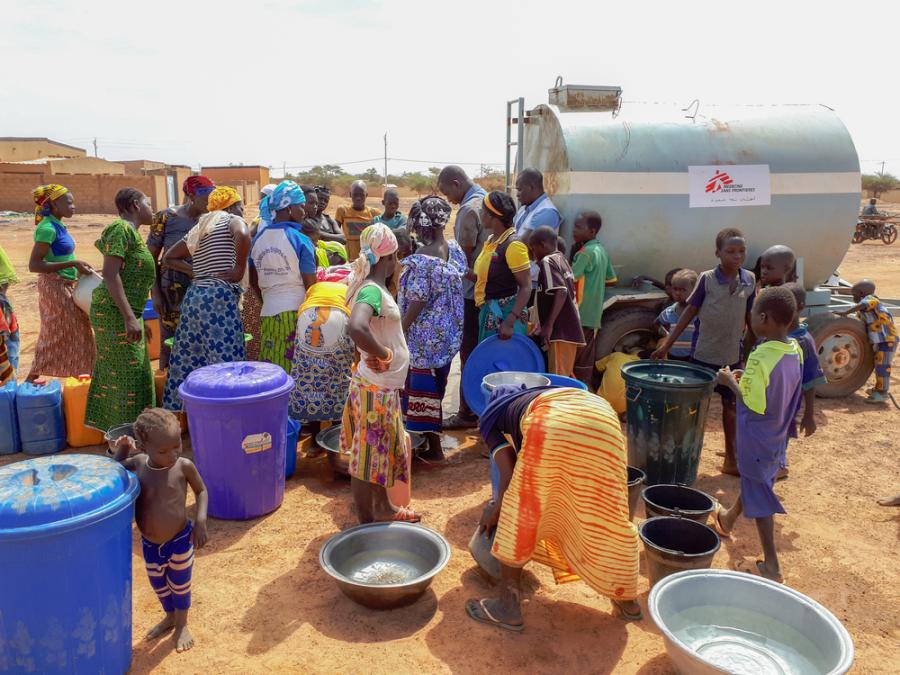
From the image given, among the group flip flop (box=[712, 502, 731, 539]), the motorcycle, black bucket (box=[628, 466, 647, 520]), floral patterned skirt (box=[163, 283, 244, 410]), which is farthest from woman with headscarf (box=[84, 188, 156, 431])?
the motorcycle

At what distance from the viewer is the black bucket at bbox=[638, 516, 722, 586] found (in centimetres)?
339

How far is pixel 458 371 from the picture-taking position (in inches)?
304

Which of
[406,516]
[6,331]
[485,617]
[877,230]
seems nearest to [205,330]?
[6,331]

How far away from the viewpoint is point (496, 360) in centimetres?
529

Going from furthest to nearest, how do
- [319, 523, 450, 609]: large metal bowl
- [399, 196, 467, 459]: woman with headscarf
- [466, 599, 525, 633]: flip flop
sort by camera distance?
[399, 196, 467, 459]: woman with headscarf < [319, 523, 450, 609]: large metal bowl < [466, 599, 525, 633]: flip flop

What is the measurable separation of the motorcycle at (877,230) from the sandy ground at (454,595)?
21.4m

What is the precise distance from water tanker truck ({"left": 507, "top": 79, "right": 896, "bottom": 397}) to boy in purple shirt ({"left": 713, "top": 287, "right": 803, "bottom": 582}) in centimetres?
276

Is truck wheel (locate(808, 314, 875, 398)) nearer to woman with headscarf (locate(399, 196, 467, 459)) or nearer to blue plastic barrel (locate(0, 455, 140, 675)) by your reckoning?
woman with headscarf (locate(399, 196, 467, 459))

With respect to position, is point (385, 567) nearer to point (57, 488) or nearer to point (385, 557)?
point (385, 557)

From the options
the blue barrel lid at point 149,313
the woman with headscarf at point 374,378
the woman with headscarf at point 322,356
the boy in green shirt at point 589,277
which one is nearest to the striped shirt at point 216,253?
the woman with headscarf at point 322,356

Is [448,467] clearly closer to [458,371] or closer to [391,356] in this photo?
[391,356]

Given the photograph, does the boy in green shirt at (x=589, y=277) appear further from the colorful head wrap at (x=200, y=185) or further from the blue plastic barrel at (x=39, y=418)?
the blue plastic barrel at (x=39, y=418)

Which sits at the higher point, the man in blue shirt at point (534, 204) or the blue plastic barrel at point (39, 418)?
the man in blue shirt at point (534, 204)

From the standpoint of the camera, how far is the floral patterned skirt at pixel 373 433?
3.85 m
